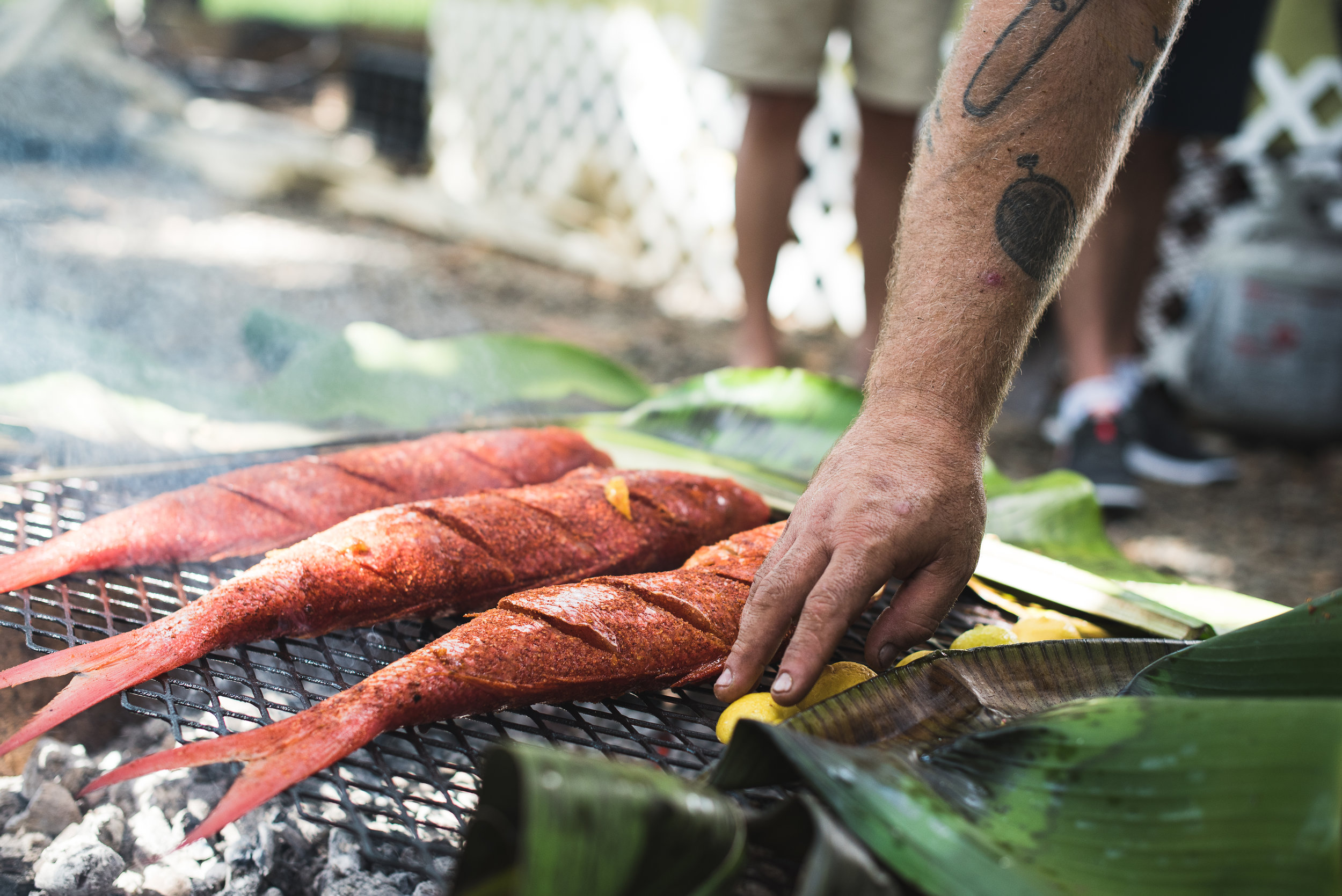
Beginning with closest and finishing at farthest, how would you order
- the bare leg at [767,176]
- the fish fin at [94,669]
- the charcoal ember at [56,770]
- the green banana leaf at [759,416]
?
the fish fin at [94,669], the charcoal ember at [56,770], the green banana leaf at [759,416], the bare leg at [767,176]

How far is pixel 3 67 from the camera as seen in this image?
7.15 m

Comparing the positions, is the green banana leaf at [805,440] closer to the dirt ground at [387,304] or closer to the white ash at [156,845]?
the white ash at [156,845]

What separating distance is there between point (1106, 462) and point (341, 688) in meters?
3.97

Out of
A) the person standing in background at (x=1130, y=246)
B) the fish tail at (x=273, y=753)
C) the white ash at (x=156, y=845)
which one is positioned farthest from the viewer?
the person standing in background at (x=1130, y=246)

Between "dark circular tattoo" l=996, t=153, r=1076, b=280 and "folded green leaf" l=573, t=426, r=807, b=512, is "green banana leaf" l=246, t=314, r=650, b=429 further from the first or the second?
"dark circular tattoo" l=996, t=153, r=1076, b=280

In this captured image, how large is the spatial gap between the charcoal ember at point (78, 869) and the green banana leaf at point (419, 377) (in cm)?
147

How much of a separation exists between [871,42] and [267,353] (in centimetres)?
301

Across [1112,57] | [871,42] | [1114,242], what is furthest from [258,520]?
[1114,242]

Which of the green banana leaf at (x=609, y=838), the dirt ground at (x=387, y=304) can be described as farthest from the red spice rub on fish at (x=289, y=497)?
the dirt ground at (x=387, y=304)

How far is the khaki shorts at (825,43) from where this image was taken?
3.98 metres

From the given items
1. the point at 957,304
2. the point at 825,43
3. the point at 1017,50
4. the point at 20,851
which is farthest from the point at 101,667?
the point at 825,43

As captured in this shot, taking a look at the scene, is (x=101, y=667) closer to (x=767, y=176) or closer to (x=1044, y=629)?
(x=1044, y=629)

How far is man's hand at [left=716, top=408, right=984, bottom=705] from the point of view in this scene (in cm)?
138

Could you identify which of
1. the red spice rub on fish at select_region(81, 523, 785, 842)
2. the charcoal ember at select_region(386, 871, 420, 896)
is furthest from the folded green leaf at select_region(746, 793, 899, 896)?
the charcoal ember at select_region(386, 871, 420, 896)
